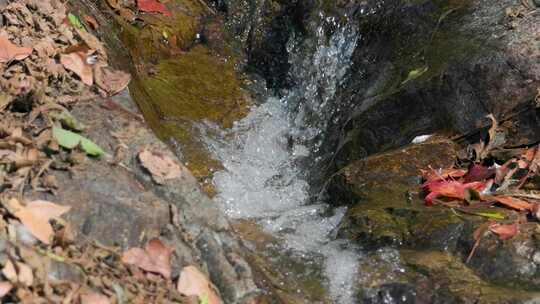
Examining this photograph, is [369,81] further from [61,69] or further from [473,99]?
[61,69]

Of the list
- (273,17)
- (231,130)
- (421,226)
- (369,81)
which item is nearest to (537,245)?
(421,226)

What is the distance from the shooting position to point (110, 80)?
13.3 feet

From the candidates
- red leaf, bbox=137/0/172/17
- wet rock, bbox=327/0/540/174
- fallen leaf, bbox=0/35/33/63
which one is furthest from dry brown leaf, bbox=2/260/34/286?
red leaf, bbox=137/0/172/17

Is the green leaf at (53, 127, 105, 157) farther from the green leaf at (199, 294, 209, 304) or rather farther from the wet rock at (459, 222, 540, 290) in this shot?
the wet rock at (459, 222, 540, 290)

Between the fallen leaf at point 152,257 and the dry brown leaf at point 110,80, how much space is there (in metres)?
1.13

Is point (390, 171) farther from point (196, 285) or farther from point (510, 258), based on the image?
point (196, 285)

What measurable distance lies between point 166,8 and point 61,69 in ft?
9.97

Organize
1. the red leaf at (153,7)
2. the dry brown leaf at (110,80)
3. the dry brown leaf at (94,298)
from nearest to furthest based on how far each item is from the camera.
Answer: the dry brown leaf at (94,298) → the dry brown leaf at (110,80) → the red leaf at (153,7)

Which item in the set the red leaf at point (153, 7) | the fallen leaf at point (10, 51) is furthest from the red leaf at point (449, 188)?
the red leaf at point (153, 7)

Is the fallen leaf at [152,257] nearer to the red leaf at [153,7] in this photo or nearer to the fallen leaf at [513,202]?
the fallen leaf at [513,202]

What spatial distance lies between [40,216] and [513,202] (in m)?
2.54

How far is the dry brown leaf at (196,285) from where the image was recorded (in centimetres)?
309

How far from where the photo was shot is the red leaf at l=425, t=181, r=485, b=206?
14.3 feet

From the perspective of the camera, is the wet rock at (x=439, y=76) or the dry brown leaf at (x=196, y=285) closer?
the dry brown leaf at (x=196, y=285)
